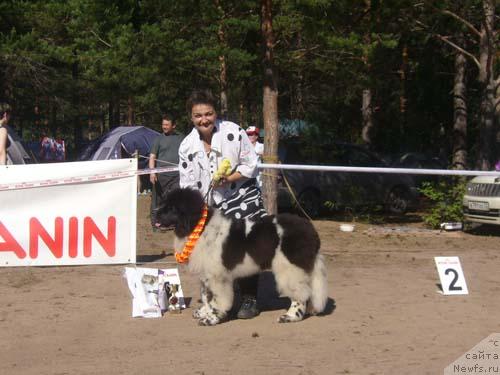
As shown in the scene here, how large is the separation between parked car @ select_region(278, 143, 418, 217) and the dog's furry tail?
890cm

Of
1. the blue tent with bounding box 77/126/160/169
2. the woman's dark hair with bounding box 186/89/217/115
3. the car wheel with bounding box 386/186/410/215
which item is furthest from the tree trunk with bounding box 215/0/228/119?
the woman's dark hair with bounding box 186/89/217/115

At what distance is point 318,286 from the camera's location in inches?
245

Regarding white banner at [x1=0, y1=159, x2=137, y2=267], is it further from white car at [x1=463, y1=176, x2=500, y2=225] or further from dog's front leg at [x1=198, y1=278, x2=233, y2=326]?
white car at [x1=463, y1=176, x2=500, y2=225]

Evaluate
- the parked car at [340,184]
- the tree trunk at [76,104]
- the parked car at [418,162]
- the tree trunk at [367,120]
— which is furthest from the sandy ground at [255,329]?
the tree trunk at [76,104]

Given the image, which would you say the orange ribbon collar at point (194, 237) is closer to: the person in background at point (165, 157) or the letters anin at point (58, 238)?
the letters anin at point (58, 238)

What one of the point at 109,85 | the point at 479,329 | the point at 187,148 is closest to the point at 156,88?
the point at 109,85

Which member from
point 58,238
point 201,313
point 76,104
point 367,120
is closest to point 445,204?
point 58,238

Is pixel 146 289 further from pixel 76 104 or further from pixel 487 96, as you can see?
pixel 76 104

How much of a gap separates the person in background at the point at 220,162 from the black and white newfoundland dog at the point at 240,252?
258 millimetres

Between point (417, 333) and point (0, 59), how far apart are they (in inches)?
844

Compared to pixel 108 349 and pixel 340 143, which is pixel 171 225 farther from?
pixel 340 143

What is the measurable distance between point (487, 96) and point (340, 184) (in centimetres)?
418

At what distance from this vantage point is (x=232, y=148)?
20.2ft

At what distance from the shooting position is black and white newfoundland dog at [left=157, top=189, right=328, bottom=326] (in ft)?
19.4
